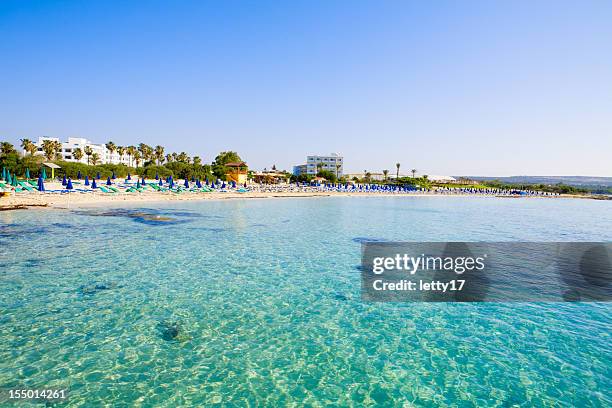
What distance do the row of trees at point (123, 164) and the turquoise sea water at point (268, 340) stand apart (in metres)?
49.8

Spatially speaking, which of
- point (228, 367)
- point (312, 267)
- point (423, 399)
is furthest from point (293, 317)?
point (312, 267)

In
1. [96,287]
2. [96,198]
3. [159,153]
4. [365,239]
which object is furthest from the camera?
[159,153]

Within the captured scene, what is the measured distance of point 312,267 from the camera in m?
11.8

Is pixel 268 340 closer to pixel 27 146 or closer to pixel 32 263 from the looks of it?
pixel 32 263

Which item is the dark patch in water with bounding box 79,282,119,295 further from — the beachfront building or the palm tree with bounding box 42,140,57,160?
the palm tree with bounding box 42,140,57,160

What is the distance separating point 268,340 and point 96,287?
5386 millimetres

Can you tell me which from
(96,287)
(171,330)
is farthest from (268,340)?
(96,287)

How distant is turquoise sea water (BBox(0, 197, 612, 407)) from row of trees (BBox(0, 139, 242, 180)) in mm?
49781

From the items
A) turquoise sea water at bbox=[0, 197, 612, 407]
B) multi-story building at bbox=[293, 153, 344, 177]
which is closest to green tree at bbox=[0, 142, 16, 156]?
turquoise sea water at bbox=[0, 197, 612, 407]

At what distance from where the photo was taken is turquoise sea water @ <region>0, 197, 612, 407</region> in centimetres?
490

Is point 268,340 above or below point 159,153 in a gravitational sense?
below

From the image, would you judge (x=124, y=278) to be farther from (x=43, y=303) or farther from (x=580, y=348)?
(x=580, y=348)

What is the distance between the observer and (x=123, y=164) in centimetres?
7112

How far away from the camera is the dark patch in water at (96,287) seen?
859 cm
